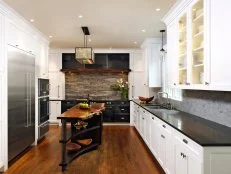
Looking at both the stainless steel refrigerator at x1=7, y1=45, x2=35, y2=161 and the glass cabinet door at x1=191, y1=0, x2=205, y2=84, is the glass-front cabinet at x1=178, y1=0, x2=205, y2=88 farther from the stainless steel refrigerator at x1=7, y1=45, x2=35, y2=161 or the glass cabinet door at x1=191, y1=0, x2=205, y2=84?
the stainless steel refrigerator at x1=7, y1=45, x2=35, y2=161

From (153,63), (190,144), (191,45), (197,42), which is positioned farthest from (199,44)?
(153,63)

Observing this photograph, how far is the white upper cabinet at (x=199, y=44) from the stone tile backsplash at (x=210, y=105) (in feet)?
0.98

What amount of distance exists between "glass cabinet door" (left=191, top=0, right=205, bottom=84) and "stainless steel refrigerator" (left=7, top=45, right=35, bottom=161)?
3.17 m

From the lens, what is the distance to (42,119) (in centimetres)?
585

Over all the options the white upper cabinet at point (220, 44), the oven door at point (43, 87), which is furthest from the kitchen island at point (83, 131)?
the white upper cabinet at point (220, 44)

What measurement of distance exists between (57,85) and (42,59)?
242 cm

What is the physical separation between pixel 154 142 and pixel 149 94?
308cm

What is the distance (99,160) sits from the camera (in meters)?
4.39

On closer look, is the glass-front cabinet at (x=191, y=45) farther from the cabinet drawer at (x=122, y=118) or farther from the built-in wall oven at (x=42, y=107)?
the cabinet drawer at (x=122, y=118)

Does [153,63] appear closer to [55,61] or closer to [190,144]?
[55,61]

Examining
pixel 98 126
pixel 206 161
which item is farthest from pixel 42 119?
pixel 206 161

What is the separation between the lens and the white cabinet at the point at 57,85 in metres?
8.36

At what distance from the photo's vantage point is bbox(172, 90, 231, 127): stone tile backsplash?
9.05ft

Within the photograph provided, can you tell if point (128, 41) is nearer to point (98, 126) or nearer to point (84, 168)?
point (98, 126)
